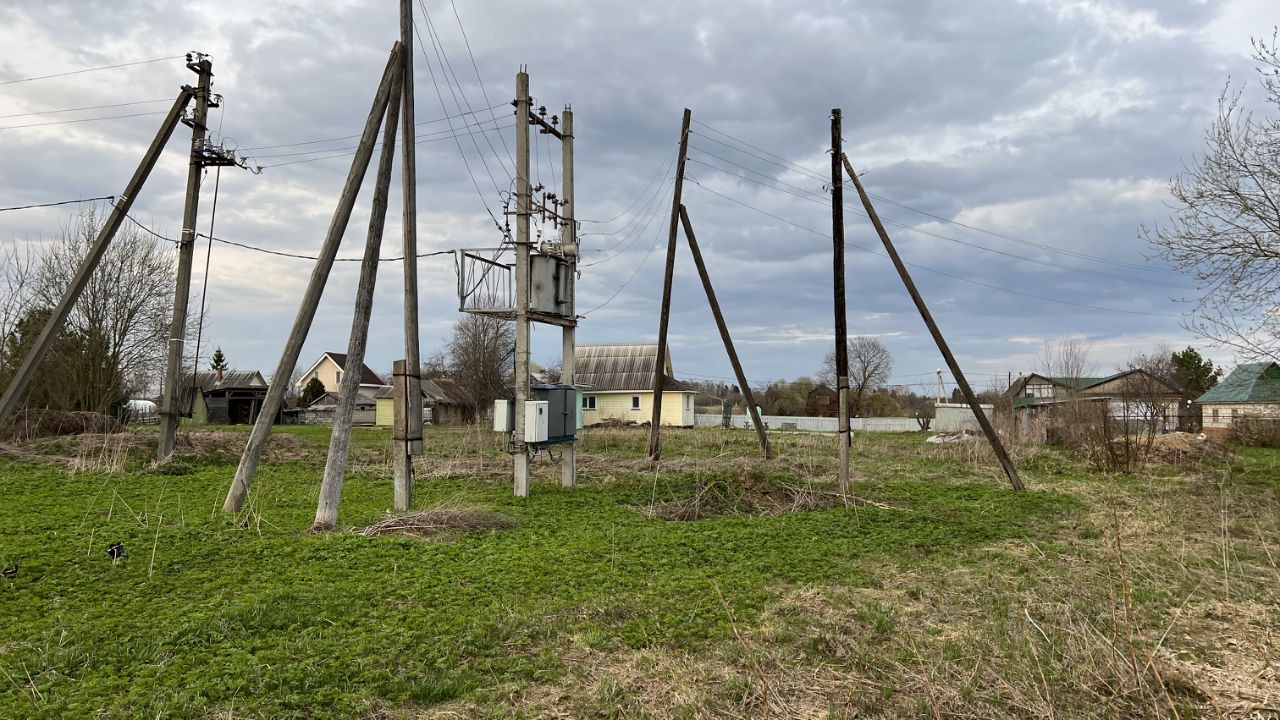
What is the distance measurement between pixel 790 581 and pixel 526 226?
7.64 meters

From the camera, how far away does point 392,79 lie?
9.70 metres

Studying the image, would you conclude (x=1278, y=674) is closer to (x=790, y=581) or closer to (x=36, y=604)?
(x=790, y=581)

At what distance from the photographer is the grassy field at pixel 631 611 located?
3865 mm

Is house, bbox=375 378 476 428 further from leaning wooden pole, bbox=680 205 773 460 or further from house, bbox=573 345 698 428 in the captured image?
leaning wooden pole, bbox=680 205 773 460

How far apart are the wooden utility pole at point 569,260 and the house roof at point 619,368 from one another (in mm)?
29011

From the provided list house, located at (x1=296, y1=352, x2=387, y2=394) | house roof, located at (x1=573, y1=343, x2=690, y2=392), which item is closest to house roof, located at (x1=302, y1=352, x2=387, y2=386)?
house, located at (x1=296, y1=352, x2=387, y2=394)

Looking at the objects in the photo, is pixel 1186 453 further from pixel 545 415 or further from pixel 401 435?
pixel 401 435

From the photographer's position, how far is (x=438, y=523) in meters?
8.64

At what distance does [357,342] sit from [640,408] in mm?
34191

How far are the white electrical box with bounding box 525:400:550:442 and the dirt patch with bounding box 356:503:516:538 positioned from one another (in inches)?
95.8

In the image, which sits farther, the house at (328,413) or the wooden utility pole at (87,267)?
the house at (328,413)

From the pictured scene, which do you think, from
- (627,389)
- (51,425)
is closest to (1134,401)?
(627,389)

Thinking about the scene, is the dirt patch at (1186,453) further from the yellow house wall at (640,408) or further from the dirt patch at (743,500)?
the yellow house wall at (640,408)

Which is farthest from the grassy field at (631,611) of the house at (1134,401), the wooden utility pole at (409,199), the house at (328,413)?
the house at (328,413)
